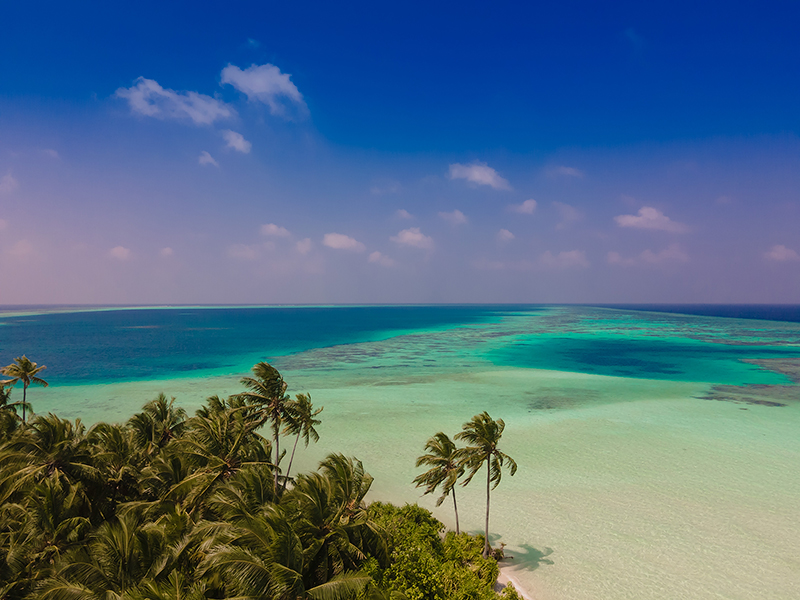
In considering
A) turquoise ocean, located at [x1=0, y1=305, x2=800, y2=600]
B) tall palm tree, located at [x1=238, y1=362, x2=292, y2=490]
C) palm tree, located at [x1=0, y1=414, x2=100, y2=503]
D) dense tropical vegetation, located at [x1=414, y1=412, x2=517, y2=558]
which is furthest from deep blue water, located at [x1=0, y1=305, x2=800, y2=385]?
dense tropical vegetation, located at [x1=414, y1=412, x2=517, y2=558]

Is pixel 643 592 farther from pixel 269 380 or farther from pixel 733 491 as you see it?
pixel 269 380

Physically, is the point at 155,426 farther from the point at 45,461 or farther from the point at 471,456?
the point at 471,456

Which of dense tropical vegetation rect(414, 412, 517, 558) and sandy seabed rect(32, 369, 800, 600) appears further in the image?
sandy seabed rect(32, 369, 800, 600)

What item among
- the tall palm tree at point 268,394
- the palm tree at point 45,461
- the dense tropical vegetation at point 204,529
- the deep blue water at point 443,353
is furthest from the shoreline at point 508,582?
the deep blue water at point 443,353

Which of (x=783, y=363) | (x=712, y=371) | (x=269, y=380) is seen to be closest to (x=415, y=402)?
(x=269, y=380)

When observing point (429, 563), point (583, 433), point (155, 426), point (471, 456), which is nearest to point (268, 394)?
point (155, 426)

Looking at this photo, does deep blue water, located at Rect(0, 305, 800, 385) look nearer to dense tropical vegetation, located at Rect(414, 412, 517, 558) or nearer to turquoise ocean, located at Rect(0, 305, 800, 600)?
turquoise ocean, located at Rect(0, 305, 800, 600)

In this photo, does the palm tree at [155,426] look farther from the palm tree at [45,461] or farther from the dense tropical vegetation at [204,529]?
the palm tree at [45,461]
